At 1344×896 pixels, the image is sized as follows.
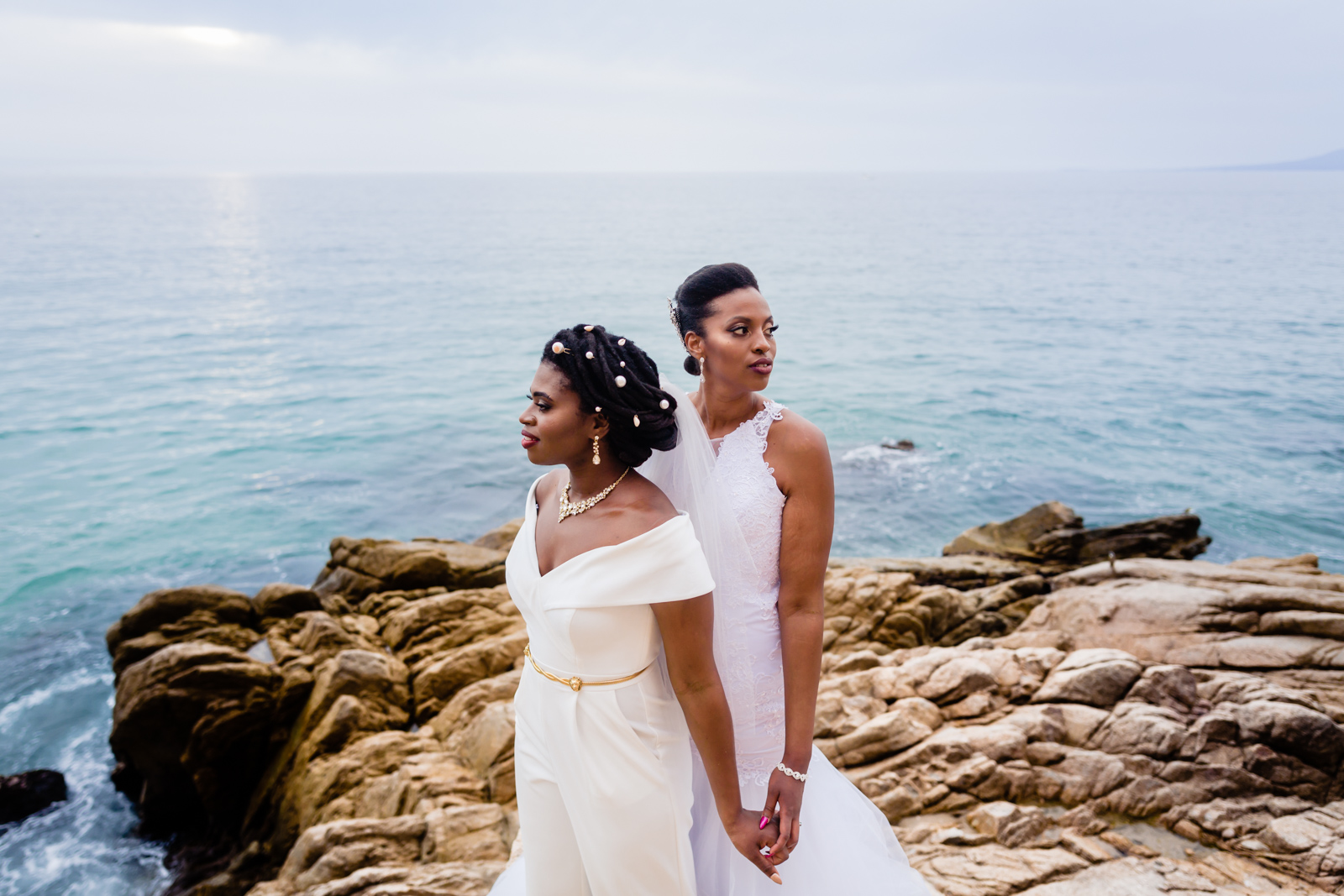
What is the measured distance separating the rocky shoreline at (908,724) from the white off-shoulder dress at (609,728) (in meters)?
2.23

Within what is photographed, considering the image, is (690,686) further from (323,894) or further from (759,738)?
(323,894)

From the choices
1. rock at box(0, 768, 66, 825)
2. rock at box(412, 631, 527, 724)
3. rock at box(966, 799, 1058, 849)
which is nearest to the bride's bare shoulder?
rock at box(966, 799, 1058, 849)

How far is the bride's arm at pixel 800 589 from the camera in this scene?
287cm

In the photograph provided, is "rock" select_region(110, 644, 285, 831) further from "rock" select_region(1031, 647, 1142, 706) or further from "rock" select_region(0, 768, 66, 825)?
"rock" select_region(1031, 647, 1142, 706)

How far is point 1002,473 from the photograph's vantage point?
19.4m

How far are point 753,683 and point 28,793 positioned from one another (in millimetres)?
10468

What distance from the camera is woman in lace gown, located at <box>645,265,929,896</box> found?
2928 mm

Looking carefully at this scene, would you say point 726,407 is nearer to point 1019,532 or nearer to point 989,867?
point 989,867

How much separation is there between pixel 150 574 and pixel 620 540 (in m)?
16.6

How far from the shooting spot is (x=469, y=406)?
26.0m

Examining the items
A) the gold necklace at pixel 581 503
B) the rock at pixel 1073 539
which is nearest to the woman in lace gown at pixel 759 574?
the gold necklace at pixel 581 503

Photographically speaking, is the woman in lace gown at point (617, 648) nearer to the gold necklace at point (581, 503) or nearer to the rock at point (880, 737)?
the gold necklace at point (581, 503)

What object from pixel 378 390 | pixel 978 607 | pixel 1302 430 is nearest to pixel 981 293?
pixel 1302 430

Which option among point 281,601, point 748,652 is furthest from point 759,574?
point 281,601
